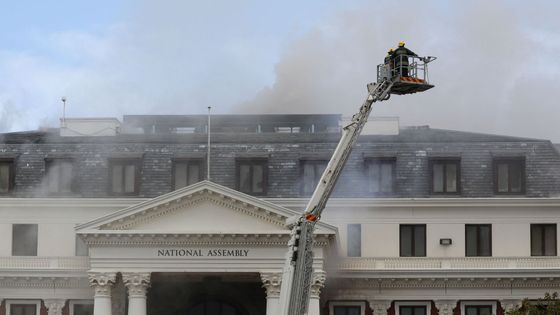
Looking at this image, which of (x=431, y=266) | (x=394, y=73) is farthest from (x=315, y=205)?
(x=431, y=266)

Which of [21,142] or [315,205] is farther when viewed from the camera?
[21,142]

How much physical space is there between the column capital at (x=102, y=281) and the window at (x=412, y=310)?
1590 centimetres

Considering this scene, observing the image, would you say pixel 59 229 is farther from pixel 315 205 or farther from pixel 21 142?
pixel 315 205

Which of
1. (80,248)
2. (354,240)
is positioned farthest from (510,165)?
(80,248)

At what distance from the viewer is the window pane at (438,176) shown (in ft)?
255

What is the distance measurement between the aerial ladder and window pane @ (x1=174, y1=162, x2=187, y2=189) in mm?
40463

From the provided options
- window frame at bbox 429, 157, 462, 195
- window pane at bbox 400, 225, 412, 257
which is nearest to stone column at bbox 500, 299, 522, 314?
window pane at bbox 400, 225, 412, 257

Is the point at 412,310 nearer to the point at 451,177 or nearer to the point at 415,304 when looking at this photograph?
the point at 415,304

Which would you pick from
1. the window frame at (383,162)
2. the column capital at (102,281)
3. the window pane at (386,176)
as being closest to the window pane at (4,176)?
the column capital at (102,281)

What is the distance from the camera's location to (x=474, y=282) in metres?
75.7

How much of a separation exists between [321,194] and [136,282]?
34974mm

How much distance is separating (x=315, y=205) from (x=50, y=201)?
142 feet

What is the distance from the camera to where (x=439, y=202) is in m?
76.9

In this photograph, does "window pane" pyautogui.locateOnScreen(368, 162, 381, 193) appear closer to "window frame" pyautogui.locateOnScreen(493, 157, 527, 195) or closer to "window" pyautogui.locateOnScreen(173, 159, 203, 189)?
"window frame" pyautogui.locateOnScreen(493, 157, 527, 195)
